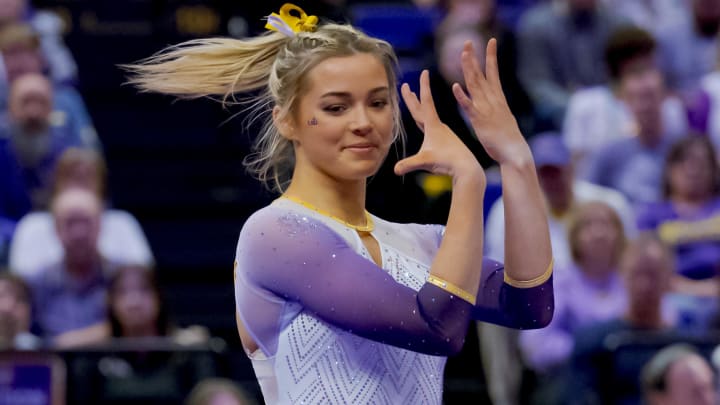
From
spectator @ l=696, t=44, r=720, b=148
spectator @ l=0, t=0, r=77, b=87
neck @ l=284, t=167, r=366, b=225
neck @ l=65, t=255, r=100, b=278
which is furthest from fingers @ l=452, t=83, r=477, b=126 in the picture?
spectator @ l=0, t=0, r=77, b=87

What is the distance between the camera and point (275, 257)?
2311 millimetres

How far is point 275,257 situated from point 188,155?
16.8 feet

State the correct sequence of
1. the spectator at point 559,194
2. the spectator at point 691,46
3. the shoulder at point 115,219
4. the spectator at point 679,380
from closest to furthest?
the spectator at point 679,380 → the spectator at point 559,194 → the shoulder at point 115,219 → the spectator at point 691,46

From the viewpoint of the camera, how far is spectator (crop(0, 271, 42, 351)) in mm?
5078

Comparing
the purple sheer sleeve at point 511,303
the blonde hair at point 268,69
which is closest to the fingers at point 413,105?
the blonde hair at point 268,69

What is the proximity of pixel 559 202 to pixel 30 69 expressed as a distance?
8.52 feet

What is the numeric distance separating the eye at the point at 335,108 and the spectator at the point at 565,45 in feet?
15.2

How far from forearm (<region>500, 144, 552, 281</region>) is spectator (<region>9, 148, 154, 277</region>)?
3.34 meters

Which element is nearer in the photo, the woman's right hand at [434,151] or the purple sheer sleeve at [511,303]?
the woman's right hand at [434,151]

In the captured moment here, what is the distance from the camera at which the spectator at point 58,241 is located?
18.4 feet

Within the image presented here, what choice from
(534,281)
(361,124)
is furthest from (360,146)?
(534,281)

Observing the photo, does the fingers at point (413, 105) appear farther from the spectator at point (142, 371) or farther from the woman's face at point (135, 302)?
the woman's face at point (135, 302)

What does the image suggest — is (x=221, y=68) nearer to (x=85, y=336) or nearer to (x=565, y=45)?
(x=85, y=336)

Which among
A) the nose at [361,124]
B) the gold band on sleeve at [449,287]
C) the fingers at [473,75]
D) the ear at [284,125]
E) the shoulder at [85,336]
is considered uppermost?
the fingers at [473,75]
